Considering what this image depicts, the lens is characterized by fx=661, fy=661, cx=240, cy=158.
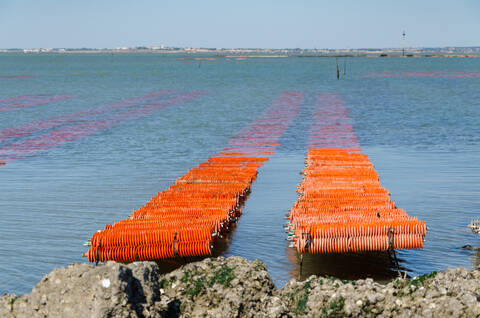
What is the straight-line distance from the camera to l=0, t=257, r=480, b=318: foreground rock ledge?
15977 millimetres

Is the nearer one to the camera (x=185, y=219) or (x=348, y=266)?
(x=348, y=266)

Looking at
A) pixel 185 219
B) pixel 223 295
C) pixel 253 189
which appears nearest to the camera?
pixel 223 295

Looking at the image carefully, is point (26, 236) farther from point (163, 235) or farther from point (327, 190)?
point (327, 190)

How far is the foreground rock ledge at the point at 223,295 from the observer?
15977 millimetres

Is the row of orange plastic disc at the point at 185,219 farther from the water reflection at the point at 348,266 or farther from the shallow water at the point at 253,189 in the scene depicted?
the water reflection at the point at 348,266

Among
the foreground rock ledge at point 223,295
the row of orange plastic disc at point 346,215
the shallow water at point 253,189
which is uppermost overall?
the foreground rock ledge at point 223,295

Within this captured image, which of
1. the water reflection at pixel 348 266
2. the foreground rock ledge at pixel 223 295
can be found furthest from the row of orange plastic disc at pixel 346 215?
the foreground rock ledge at pixel 223 295

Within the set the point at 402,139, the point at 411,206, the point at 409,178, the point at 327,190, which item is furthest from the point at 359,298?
the point at 402,139

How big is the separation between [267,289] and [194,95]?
5447 inches

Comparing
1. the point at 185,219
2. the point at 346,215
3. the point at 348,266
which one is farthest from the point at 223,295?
the point at 346,215

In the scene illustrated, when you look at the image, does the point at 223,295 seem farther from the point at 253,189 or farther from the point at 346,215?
the point at 253,189

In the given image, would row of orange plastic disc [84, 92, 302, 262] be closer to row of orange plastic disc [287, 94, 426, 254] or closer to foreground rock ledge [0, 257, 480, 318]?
row of orange plastic disc [287, 94, 426, 254]

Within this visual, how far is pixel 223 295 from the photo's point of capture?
18562 mm

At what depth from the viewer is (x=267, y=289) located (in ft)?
62.4
